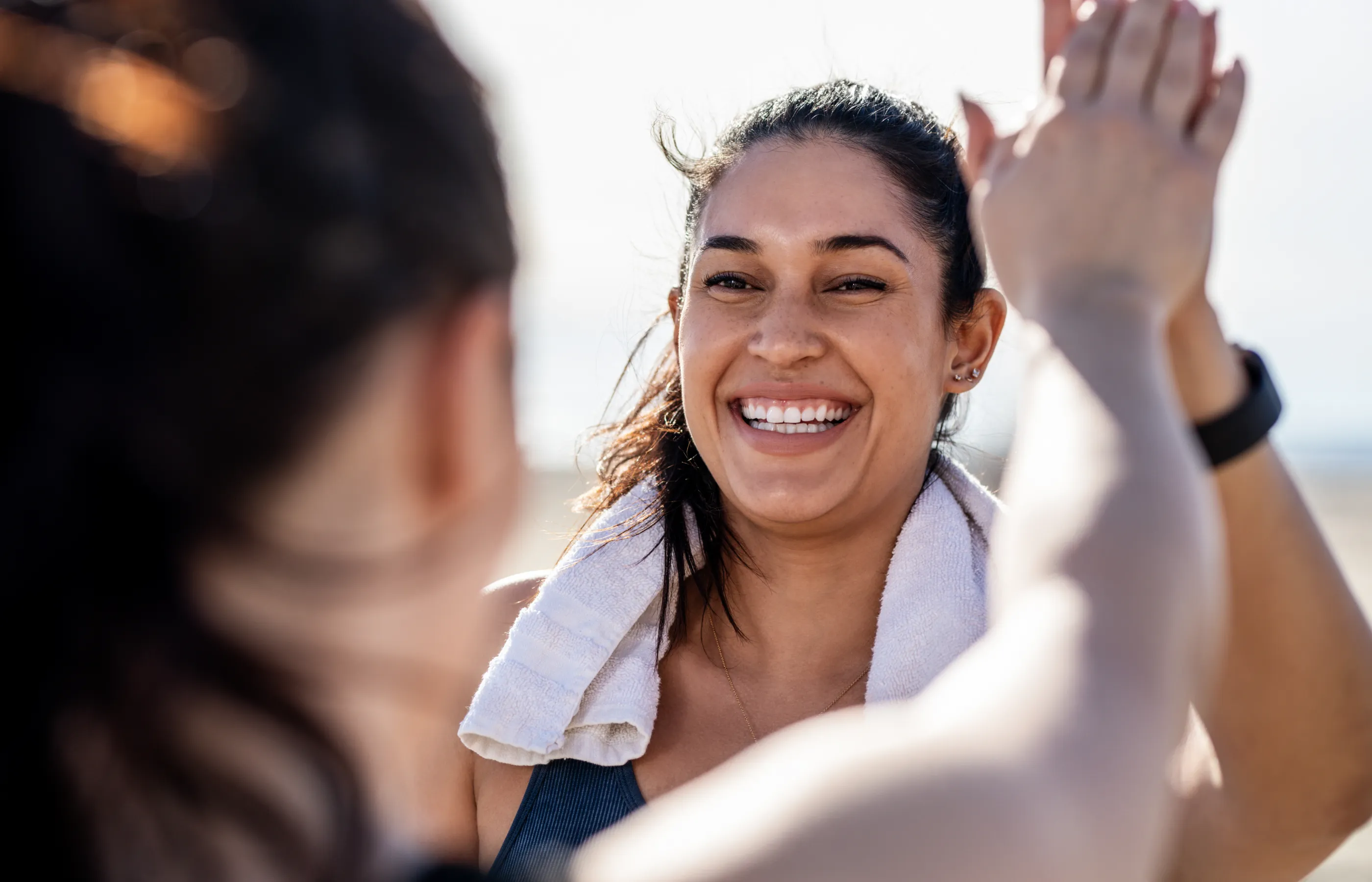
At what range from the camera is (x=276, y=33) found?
30.7 inches

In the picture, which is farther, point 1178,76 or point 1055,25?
point 1055,25

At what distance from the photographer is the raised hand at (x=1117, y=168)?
1019mm

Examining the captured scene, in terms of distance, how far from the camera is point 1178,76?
1.08 meters

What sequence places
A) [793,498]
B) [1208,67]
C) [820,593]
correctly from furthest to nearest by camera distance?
[820,593] < [793,498] < [1208,67]

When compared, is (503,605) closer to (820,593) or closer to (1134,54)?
(820,593)

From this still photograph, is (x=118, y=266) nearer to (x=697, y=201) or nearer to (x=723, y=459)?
(x=723, y=459)

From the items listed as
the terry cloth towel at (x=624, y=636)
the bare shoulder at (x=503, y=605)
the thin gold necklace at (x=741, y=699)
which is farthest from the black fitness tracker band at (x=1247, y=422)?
the bare shoulder at (x=503, y=605)

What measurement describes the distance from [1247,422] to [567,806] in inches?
67.8

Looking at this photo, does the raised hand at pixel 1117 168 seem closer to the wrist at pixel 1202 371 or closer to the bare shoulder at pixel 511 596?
the wrist at pixel 1202 371

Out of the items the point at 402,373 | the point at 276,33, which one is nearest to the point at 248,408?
the point at 402,373

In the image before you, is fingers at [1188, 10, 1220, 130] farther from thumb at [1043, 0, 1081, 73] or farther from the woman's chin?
the woman's chin

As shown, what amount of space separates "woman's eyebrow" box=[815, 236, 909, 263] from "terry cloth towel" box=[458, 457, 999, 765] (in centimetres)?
58

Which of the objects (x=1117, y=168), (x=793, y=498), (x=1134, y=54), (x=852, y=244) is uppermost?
(x=852, y=244)

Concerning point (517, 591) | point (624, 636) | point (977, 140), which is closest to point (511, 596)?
point (517, 591)
